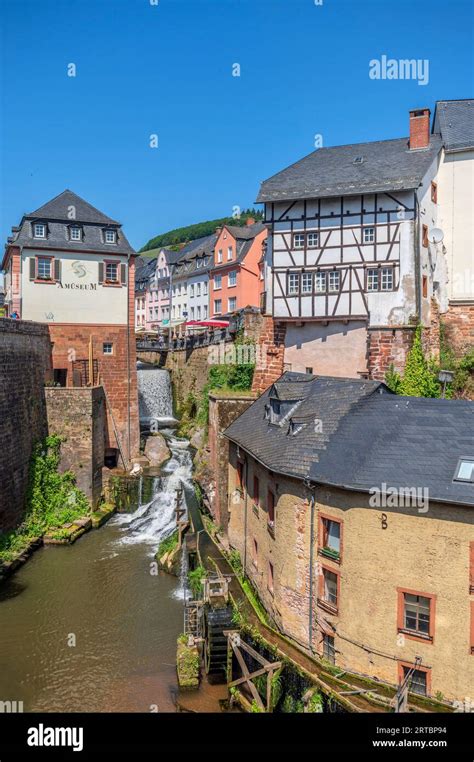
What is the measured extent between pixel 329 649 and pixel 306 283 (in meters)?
15.9

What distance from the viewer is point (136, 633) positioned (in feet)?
57.5

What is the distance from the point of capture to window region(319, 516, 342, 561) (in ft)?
42.7

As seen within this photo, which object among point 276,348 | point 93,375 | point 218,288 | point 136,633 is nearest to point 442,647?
point 136,633

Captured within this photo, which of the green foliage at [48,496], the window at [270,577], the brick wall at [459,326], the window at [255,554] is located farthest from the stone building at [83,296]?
the window at [270,577]

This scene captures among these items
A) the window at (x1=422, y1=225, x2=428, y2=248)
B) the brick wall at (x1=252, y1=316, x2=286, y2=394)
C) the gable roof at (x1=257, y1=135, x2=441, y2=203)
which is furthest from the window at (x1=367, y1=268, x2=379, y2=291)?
the brick wall at (x1=252, y1=316, x2=286, y2=394)

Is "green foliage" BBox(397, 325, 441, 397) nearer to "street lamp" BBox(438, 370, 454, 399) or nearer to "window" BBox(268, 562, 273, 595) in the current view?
"street lamp" BBox(438, 370, 454, 399)

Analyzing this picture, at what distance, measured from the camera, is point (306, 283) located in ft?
83.3

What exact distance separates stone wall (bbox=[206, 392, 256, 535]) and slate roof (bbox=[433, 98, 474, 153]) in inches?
594

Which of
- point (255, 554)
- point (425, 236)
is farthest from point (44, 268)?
point (255, 554)

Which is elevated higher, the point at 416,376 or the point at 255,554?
the point at 416,376

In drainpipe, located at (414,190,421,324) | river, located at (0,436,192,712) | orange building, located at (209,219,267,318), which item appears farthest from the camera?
orange building, located at (209,219,267,318)

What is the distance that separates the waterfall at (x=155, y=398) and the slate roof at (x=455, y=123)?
22.9 meters

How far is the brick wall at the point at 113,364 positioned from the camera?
30.7 meters

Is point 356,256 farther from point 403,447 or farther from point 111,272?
point 111,272
